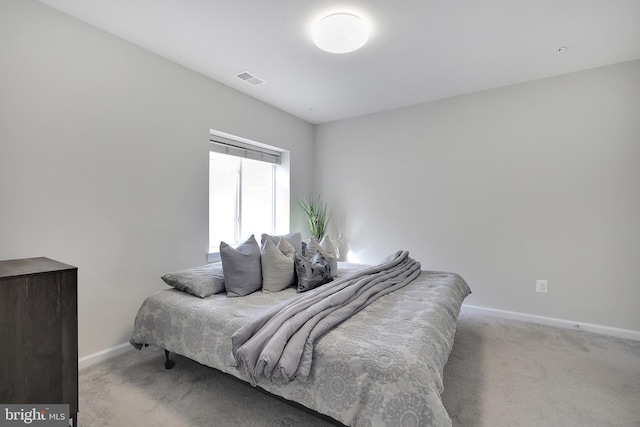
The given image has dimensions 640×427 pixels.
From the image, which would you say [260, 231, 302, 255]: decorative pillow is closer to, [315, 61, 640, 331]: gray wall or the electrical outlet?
[315, 61, 640, 331]: gray wall

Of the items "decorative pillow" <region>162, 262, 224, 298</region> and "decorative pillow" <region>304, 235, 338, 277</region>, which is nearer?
"decorative pillow" <region>162, 262, 224, 298</region>

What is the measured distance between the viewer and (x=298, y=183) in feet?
14.4

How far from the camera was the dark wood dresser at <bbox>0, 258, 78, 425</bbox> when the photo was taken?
1.23 meters

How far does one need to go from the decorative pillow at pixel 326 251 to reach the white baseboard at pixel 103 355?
166 centimetres

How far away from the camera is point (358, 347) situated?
1.37m

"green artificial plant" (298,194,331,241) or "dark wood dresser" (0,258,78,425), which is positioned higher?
"green artificial plant" (298,194,331,241)

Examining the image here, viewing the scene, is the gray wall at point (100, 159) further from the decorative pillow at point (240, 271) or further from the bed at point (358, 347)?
the decorative pillow at point (240, 271)

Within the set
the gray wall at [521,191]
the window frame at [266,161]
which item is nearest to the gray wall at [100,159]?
the window frame at [266,161]

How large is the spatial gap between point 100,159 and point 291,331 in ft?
6.58

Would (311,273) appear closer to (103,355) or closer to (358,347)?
(358,347)

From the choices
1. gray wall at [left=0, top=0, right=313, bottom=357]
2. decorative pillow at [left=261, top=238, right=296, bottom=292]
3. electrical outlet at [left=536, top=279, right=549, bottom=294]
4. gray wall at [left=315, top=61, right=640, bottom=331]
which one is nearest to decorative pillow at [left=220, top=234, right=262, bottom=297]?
decorative pillow at [left=261, top=238, right=296, bottom=292]

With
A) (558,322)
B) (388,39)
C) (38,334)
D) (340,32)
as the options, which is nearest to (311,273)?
(38,334)

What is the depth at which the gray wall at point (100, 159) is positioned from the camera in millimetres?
1931

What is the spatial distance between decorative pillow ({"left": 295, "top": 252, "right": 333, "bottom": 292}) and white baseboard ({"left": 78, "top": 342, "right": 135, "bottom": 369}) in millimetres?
1506
